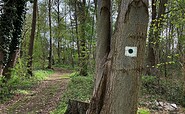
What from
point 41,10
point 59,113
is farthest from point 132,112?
point 41,10

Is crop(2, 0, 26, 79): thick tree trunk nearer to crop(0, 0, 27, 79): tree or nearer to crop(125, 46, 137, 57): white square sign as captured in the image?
crop(0, 0, 27, 79): tree

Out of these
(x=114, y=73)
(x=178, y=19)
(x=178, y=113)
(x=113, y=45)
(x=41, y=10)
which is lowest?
(x=178, y=113)

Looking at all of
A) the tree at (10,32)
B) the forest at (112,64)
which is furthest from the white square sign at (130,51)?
the tree at (10,32)

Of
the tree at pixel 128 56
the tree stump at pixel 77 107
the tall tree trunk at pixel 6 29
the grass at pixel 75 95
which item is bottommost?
the grass at pixel 75 95

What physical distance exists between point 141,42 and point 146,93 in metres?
8.34

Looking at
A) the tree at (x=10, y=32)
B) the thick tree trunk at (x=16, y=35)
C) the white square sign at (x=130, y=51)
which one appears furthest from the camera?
the thick tree trunk at (x=16, y=35)

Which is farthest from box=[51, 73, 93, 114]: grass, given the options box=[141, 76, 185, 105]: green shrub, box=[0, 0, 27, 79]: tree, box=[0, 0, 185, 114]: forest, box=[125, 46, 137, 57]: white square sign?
box=[125, 46, 137, 57]: white square sign

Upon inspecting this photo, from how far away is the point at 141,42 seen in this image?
2.61 meters

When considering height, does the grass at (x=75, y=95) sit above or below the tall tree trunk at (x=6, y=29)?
below

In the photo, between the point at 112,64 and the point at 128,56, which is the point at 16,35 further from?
the point at 128,56

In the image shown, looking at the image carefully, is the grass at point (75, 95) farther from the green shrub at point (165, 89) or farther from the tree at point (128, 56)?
the tree at point (128, 56)

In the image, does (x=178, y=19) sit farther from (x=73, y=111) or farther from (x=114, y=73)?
(x=114, y=73)

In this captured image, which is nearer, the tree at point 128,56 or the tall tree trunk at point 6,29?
the tree at point 128,56

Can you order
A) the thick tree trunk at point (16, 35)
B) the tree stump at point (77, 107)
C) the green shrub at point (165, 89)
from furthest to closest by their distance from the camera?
the thick tree trunk at point (16, 35)
the green shrub at point (165, 89)
the tree stump at point (77, 107)
